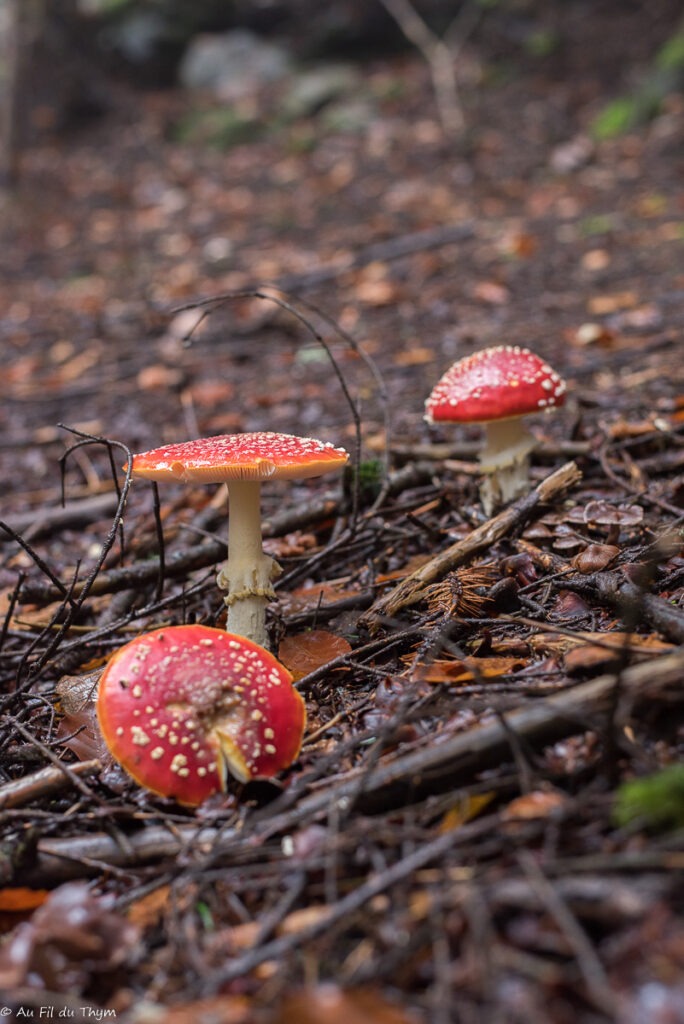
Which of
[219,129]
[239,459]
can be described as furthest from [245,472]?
[219,129]

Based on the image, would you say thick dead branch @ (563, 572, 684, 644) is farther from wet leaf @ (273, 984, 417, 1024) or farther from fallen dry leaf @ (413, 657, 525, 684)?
wet leaf @ (273, 984, 417, 1024)

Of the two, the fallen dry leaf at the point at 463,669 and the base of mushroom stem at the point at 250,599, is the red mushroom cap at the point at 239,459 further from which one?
the fallen dry leaf at the point at 463,669

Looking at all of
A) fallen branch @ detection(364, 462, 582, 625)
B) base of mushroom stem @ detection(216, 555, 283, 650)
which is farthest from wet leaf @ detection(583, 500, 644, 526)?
base of mushroom stem @ detection(216, 555, 283, 650)

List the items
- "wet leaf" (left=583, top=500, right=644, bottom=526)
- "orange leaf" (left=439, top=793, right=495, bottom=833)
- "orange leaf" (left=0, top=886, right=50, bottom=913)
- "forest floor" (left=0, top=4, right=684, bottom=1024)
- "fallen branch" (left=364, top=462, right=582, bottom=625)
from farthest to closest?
"wet leaf" (left=583, top=500, right=644, bottom=526) → "fallen branch" (left=364, top=462, right=582, bottom=625) → "orange leaf" (left=0, top=886, right=50, bottom=913) → "orange leaf" (left=439, top=793, right=495, bottom=833) → "forest floor" (left=0, top=4, right=684, bottom=1024)

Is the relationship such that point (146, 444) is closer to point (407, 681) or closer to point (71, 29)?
point (407, 681)

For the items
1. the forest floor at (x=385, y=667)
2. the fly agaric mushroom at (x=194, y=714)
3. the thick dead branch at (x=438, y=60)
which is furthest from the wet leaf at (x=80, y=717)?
the thick dead branch at (x=438, y=60)

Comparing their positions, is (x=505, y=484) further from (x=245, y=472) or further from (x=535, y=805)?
(x=535, y=805)
